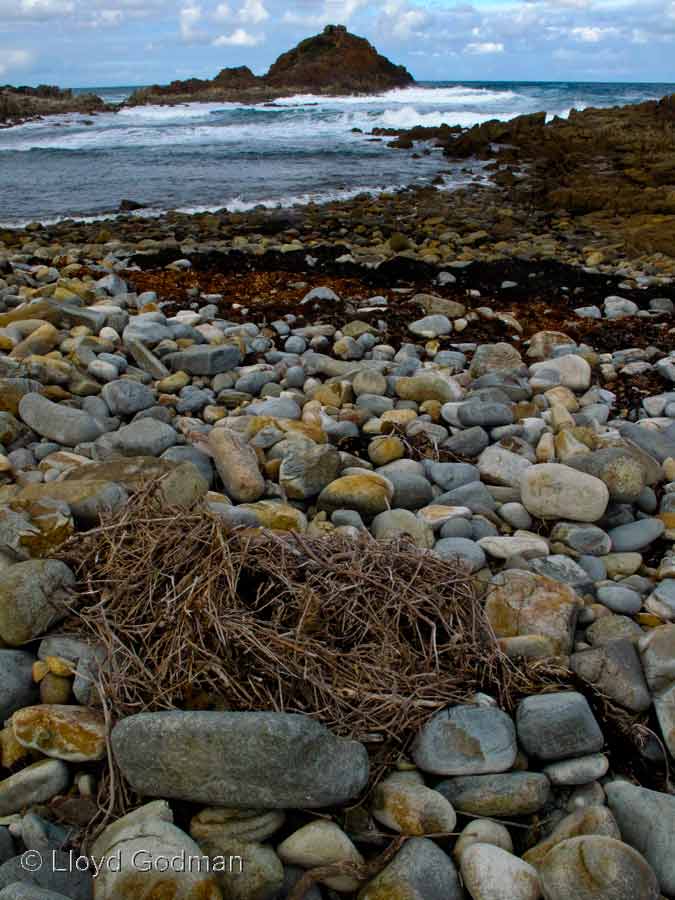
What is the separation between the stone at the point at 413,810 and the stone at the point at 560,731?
33 centimetres

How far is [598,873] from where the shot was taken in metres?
1.63

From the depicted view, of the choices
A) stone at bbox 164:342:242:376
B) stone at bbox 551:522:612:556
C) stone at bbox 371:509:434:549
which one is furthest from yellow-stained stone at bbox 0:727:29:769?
stone at bbox 164:342:242:376

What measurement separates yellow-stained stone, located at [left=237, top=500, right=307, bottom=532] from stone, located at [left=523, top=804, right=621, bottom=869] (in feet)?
4.90

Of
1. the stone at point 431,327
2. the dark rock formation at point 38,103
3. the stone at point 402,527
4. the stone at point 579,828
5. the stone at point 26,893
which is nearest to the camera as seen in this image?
the stone at point 26,893

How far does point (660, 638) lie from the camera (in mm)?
2385

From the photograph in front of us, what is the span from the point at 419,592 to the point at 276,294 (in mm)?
5222

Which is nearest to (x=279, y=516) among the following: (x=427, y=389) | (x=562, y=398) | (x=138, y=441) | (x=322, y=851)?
(x=138, y=441)

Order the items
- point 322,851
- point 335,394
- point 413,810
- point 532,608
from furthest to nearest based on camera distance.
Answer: point 335,394 < point 532,608 < point 413,810 < point 322,851

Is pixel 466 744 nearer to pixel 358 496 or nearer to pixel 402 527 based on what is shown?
pixel 402 527

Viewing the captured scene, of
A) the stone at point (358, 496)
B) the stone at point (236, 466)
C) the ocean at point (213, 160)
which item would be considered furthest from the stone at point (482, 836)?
the ocean at point (213, 160)

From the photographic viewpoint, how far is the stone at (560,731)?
2.07 m

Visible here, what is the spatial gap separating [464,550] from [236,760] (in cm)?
146

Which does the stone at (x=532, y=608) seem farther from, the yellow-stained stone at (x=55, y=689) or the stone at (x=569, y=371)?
the stone at (x=569, y=371)

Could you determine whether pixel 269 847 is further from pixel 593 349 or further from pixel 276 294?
pixel 276 294
